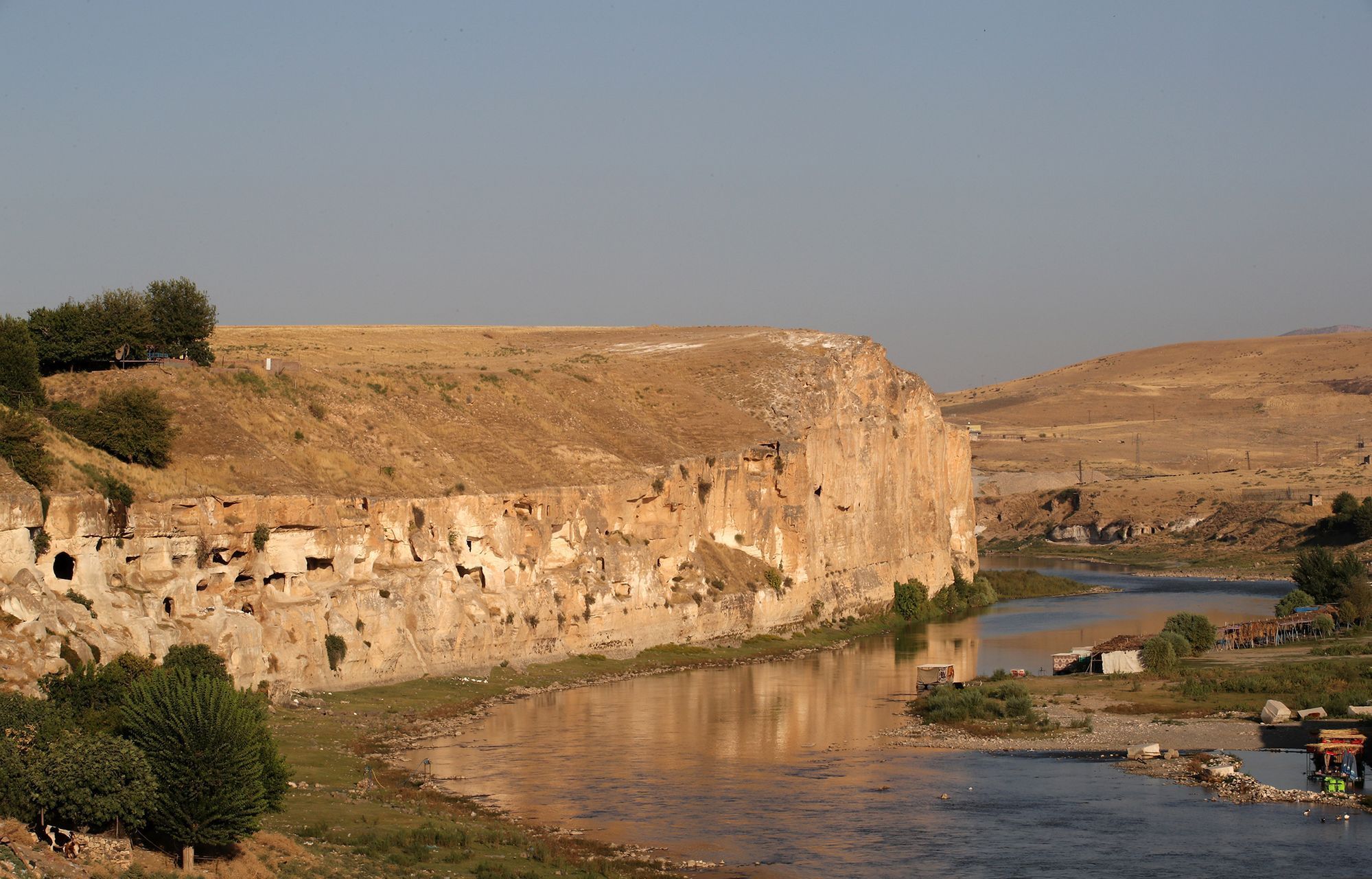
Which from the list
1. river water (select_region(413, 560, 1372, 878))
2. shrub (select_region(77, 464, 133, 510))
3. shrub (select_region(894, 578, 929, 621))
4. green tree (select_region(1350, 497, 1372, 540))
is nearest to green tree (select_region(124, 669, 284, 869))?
river water (select_region(413, 560, 1372, 878))

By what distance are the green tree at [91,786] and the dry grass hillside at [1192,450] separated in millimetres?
90308

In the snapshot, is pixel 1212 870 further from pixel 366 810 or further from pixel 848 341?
pixel 848 341

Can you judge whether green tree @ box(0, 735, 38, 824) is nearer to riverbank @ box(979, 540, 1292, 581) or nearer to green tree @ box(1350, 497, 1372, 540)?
riverbank @ box(979, 540, 1292, 581)

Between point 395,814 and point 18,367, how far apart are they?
19.0 metres

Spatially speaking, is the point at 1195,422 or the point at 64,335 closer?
the point at 64,335

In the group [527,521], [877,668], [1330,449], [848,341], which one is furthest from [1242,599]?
[1330,449]

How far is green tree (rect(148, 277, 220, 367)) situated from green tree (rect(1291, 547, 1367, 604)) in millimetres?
46565

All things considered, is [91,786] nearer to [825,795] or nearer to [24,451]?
[24,451]

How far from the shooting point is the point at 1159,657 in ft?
166

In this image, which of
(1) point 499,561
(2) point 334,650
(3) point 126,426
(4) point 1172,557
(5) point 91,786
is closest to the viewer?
(5) point 91,786

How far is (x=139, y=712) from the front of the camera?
22391mm

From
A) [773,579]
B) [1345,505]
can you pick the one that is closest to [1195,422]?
[1345,505]

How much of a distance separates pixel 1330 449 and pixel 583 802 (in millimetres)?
131607

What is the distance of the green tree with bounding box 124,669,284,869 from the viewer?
21266mm
